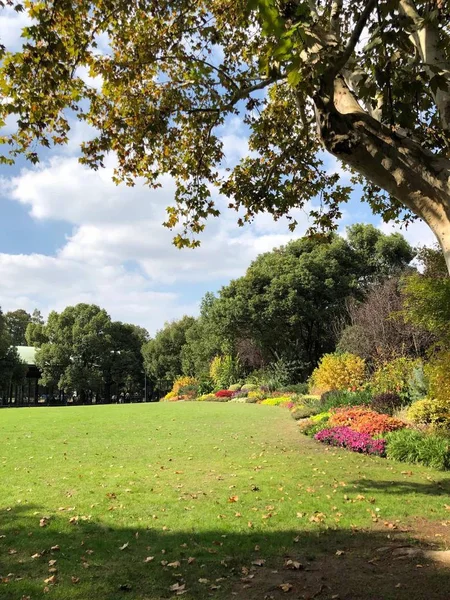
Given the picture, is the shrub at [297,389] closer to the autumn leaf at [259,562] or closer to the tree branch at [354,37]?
the autumn leaf at [259,562]

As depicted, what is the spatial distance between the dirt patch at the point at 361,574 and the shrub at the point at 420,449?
13.9ft

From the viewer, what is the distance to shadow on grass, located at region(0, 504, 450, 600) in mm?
3910

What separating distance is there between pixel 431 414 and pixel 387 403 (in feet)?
9.03

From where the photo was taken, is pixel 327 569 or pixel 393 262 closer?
pixel 327 569

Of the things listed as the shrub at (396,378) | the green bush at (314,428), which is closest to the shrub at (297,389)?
the shrub at (396,378)

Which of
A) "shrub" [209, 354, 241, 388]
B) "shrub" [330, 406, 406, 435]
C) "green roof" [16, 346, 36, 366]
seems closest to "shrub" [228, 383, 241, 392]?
"shrub" [209, 354, 241, 388]

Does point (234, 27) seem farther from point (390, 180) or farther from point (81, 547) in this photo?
point (81, 547)

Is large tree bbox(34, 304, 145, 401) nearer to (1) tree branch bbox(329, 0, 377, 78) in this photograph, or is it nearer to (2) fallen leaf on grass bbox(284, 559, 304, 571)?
(2) fallen leaf on grass bbox(284, 559, 304, 571)

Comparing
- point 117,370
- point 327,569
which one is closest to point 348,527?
point 327,569

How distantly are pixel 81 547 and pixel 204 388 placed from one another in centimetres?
3021

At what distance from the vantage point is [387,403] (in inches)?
559

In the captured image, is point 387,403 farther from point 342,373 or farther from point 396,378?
point 342,373

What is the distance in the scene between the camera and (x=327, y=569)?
446cm

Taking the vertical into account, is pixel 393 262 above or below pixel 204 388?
above
